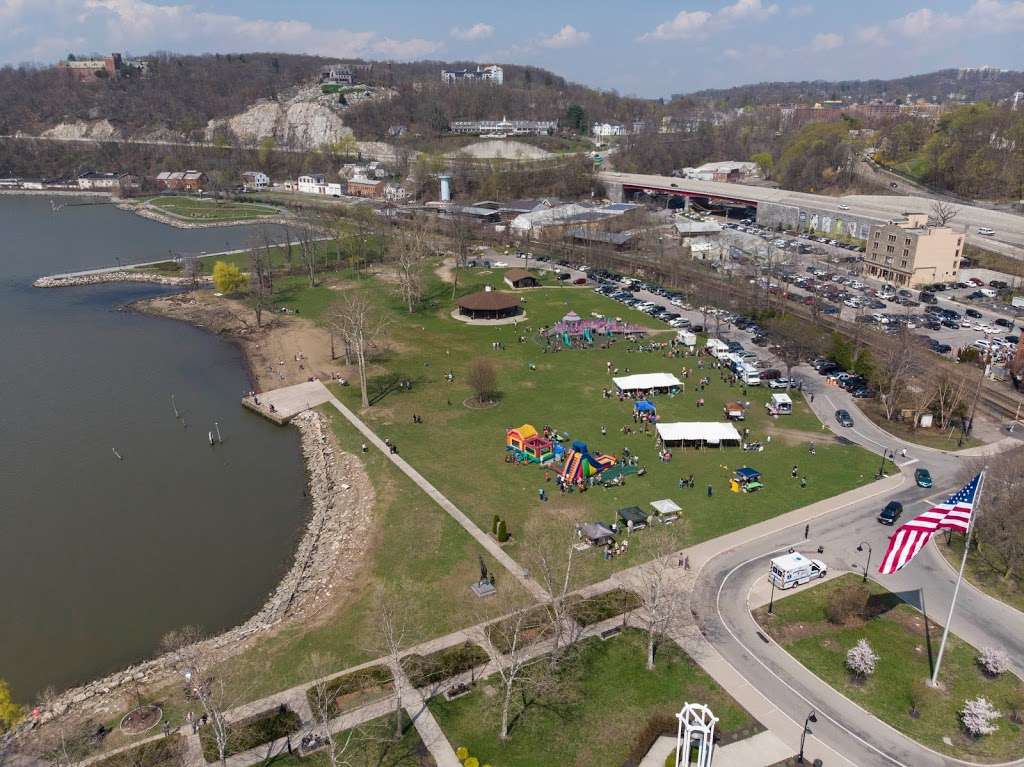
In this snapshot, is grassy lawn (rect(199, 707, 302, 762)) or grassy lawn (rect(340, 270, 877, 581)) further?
grassy lawn (rect(340, 270, 877, 581))

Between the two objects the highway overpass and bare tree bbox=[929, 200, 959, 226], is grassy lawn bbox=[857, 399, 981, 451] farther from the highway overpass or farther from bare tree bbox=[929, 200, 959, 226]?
the highway overpass

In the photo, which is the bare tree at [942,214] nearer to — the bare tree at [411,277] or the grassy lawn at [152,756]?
the bare tree at [411,277]

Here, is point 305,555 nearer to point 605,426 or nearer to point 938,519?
point 605,426

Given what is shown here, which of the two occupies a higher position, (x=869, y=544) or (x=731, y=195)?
(x=731, y=195)

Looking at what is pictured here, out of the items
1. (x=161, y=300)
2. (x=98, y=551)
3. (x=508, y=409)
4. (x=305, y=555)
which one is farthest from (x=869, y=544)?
(x=161, y=300)

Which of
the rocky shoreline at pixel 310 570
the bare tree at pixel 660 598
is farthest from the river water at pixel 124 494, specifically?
the bare tree at pixel 660 598

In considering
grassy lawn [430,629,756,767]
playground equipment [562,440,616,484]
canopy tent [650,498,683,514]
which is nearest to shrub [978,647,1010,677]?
grassy lawn [430,629,756,767]
